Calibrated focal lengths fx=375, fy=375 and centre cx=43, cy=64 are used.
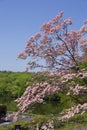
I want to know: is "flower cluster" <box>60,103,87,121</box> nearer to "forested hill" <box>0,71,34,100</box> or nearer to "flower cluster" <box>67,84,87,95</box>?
"flower cluster" <box>67,84,87,95</box>

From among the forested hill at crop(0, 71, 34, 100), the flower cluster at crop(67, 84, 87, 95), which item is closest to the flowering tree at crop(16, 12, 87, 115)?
the flower cluster at crop(67, 84, 87, 95)

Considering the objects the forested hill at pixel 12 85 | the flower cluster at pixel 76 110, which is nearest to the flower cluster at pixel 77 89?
the flower cluster at pixel 76 110

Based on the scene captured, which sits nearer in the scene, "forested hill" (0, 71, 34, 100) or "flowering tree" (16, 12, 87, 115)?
"flowering tree" (16, 12, 87, 115)

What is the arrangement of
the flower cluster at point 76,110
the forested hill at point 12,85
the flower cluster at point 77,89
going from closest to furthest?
the flower cluster at point 76,110 → the flower cluster at point 77,89 → the forested hill at point 12,85

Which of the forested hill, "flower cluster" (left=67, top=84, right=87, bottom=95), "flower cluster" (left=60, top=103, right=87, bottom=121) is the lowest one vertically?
"flower cluster" (left=60, top=103, right=87, bottom=121)

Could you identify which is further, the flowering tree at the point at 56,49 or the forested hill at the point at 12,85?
the forested hill at the point at 12,85

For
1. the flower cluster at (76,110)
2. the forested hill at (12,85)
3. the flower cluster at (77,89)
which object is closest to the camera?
the flower cluster at (76,110)

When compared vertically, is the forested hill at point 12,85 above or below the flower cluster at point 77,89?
above

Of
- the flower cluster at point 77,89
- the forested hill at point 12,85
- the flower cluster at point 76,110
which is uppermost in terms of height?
the forested hill at point 12,85

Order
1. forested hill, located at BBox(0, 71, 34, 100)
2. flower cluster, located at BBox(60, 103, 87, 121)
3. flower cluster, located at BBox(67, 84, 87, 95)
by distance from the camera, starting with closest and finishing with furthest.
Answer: flower cluster, located at BBox(60, 103, 87, 121), flower cluster, located at BBox(67, 84, 87, 95), forested hill, located at BBox(0, 71, 34, 100)

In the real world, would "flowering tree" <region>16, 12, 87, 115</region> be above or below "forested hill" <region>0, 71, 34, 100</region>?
below

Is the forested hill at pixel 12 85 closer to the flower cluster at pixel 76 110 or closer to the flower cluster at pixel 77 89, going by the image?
the flower cluster at pixel 77 89

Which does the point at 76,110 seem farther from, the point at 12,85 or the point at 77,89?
the point at 12,85

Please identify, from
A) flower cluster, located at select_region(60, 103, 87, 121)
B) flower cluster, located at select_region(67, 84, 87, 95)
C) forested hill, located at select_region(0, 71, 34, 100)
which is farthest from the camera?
forested hill, located at select_region(0, 71, 34, 100)
